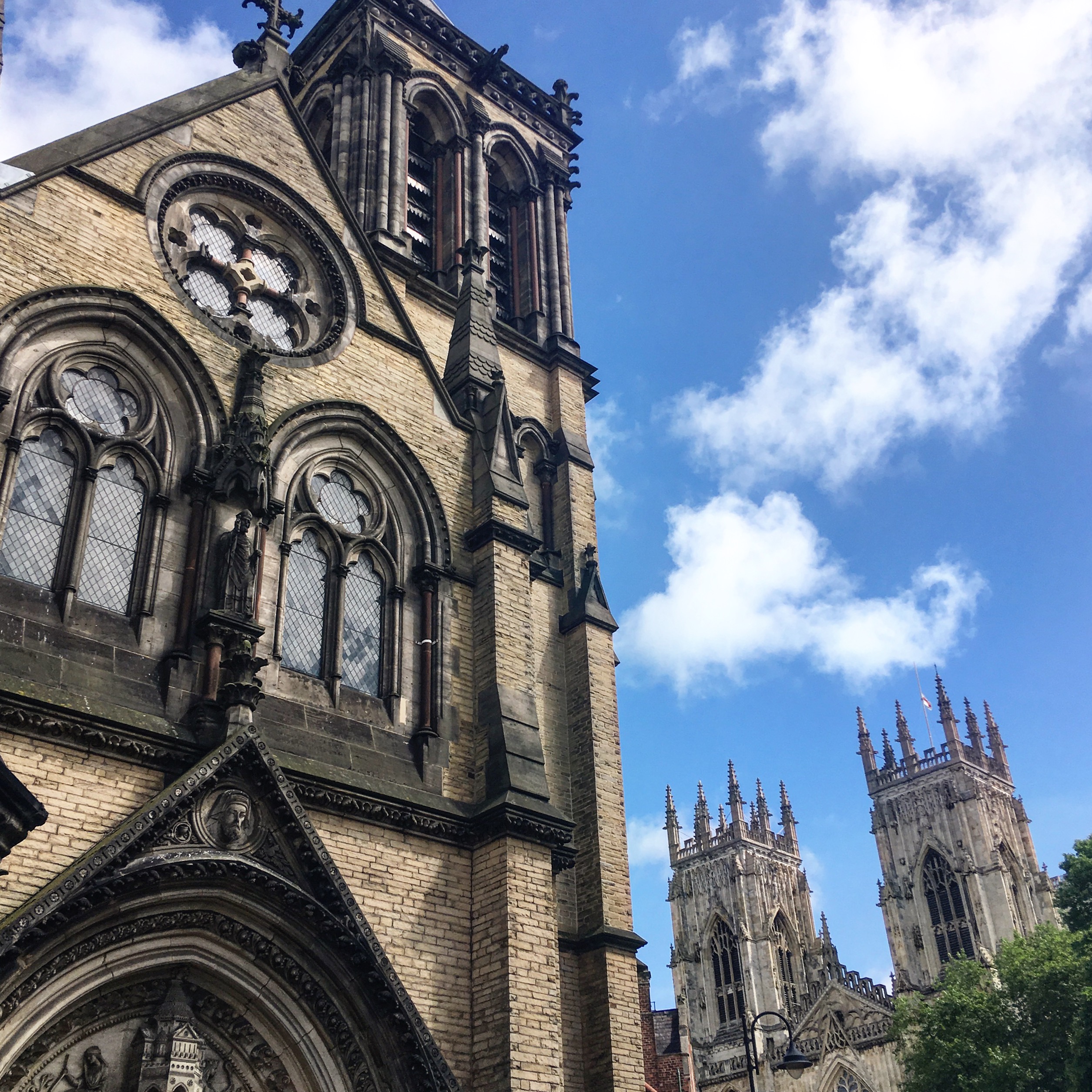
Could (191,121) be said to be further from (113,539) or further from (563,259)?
(563,259)

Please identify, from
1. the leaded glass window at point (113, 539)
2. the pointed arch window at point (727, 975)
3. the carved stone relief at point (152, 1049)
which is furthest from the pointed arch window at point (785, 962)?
the leaded glass window at point (113, 539)

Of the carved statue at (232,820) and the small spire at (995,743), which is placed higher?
the small spire at (995,743)

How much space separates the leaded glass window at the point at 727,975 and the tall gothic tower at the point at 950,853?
974cm

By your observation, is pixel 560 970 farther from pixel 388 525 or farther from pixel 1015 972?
pixel 1015 972

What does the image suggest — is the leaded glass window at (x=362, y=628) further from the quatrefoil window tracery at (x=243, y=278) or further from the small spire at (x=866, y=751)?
the small spire at (x=866, y=751)

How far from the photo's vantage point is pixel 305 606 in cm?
1345

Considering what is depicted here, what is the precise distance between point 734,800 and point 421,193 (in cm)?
6472

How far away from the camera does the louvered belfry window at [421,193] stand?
2353 centimetres

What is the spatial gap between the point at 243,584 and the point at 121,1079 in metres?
4.67

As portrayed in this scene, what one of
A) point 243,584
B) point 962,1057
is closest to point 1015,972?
point 962,1057

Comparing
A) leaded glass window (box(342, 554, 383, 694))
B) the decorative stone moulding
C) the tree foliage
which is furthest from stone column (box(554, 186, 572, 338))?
the tree foliage

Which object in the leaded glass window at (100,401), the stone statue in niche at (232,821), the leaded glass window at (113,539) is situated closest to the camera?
the stone statue in niche at (232,821)

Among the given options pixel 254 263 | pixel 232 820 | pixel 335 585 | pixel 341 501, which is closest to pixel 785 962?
pixel 341 501

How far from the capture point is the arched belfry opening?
30.3 feet
